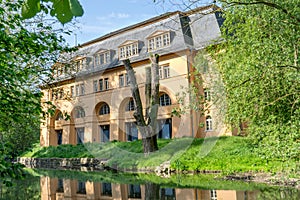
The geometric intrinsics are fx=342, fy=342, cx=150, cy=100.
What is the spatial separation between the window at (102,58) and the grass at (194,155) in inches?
416

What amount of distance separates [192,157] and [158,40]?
46.4 ft

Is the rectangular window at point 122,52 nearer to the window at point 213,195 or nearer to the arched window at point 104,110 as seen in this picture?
the arched window at point 104,110

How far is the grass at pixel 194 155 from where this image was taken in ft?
50.3

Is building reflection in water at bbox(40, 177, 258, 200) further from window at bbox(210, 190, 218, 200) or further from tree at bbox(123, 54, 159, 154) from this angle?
tree at bbox(123, 54, 159, 154)

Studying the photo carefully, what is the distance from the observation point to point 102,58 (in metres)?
34.1

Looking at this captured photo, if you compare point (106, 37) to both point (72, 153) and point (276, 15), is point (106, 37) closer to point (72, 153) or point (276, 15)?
point (72, 153)

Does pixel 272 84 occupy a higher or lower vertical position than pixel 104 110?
lower

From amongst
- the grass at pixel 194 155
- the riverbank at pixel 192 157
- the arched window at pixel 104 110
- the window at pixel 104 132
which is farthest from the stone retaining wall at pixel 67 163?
the arched window at pixel 104 110

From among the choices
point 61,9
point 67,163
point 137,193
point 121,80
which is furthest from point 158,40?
point 61,9

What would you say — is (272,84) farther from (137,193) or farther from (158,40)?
(158,40)

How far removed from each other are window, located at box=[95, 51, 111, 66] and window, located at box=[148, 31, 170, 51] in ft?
17.5

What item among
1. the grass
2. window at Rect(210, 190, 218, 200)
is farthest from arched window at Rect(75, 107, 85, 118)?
window at Rect(210, 190, 218, 200)

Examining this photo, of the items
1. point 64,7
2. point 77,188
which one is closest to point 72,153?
point 77,188

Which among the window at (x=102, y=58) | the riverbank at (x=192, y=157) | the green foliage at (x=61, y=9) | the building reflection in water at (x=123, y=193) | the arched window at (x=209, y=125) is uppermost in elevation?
the window at (x=102, y=58)
